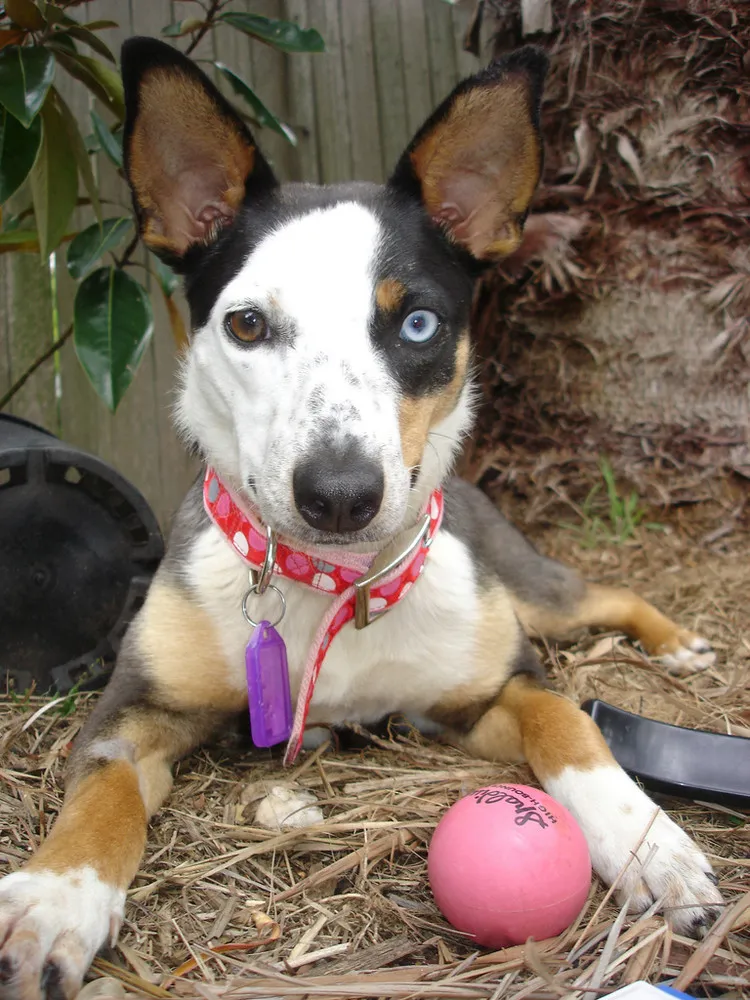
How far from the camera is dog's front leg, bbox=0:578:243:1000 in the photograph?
4.71 feet

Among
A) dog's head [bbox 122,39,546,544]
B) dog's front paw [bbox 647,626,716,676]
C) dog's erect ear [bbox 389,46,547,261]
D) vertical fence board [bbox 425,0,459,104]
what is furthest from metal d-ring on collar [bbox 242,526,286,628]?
vertical fence board [bbox 425,0,459,104]

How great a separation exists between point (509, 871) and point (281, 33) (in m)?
3.02

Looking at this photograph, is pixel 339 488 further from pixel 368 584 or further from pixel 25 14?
pixel 25 14

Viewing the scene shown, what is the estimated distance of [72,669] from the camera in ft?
9.24

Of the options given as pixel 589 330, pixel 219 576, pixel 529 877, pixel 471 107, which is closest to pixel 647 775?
pixel 529 877

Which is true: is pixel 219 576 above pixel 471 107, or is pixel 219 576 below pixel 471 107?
below

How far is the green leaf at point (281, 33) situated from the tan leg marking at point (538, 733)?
2396mm

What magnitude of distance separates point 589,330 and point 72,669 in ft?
9.11

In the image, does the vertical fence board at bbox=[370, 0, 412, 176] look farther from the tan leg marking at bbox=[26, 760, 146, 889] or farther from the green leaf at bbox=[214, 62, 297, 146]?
the tan leg marking at bbox=[26, 760, 146, 889]

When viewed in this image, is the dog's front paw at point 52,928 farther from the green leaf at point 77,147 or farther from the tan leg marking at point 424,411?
the green leaf at point 77,147

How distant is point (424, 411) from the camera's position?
209cm

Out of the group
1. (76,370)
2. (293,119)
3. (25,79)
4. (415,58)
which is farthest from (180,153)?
(415,58)

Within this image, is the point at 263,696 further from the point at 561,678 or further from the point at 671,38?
the point at 671,38

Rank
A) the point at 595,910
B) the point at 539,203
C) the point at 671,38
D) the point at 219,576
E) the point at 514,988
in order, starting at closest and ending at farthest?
the point at 514,988
the point at 595,910
the point at 219,576
the point at 671,38
the point at 539,203
